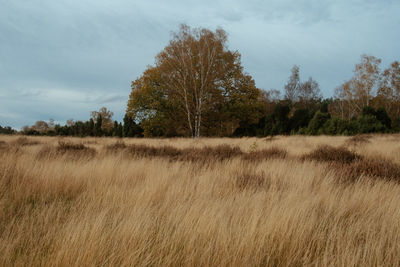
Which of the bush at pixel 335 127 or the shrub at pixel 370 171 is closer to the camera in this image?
the shrub at pixel 370 171

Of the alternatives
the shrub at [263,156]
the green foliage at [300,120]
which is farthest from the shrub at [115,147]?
the green foliage at [300,120]

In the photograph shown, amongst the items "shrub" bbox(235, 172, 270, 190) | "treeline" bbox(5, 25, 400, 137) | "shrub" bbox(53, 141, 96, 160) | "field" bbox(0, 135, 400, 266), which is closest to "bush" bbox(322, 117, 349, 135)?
"treeline" bbox(5, 25, 400, 137)

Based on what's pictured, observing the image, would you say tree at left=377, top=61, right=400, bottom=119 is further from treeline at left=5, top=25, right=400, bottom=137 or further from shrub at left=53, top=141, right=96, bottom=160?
shrub at left=53, top=141, right=96, bottom=160

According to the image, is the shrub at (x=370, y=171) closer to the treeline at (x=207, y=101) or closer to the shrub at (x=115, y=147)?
the shrub at (x=115, y=147)

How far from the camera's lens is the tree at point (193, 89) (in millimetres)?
22906

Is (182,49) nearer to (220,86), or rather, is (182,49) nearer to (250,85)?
(220,86)

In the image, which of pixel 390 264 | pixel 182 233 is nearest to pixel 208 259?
pixel 182 233

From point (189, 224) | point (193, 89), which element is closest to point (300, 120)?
point (193, 89)

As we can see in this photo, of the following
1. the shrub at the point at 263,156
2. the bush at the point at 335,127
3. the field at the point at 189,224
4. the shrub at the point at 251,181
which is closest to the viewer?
the field at the point at 189,224

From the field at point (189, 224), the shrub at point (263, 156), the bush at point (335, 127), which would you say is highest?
the bush at point (335, 127)

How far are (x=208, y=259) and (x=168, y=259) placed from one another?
0.28m

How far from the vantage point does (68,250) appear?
160 cm

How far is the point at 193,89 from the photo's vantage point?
81.4 feet

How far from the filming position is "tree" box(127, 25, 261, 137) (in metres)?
22.9
